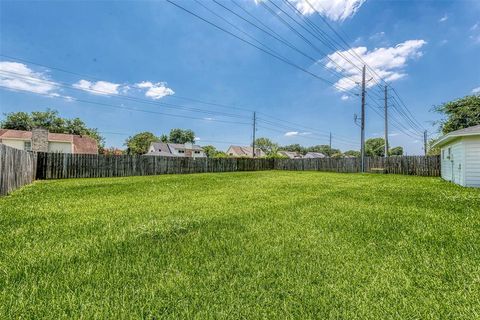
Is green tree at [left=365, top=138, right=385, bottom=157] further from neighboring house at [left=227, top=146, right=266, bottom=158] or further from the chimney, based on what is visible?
the chimney

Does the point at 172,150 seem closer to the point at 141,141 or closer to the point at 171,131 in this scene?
the point at 141,141

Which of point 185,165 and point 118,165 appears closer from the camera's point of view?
point 118,165

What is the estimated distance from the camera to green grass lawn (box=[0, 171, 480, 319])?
59.0 inches

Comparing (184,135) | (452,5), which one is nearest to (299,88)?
(452,5)

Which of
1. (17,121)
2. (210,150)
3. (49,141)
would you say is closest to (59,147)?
(49,141)

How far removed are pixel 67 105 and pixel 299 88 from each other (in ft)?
87.3

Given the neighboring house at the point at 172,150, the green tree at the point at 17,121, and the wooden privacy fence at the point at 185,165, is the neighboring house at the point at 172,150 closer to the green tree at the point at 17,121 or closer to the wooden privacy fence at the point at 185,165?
the green tree at the point at 17,121

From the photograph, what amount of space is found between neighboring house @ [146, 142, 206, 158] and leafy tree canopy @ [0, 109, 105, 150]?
11.9 m

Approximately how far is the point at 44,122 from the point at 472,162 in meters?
49.2

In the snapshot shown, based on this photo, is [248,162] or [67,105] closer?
[248,162]

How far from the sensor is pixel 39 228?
3.29 m

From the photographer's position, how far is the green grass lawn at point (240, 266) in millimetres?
1498

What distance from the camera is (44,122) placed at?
3644cm

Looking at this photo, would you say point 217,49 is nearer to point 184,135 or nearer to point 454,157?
point 454,157
